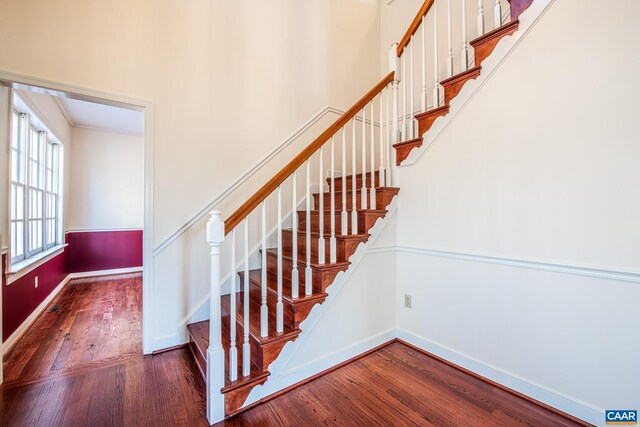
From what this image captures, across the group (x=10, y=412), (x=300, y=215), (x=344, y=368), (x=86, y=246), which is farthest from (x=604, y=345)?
(x=86, y=246)

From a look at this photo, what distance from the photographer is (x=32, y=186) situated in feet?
10.1

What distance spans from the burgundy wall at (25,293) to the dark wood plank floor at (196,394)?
232 millimetres

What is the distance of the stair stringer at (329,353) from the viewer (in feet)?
5.35

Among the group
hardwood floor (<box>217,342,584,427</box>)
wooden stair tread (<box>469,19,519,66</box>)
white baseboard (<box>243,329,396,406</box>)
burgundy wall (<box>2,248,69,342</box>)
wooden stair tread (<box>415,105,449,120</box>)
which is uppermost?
wooden stair tread (<box>469,19,519,66</box>)

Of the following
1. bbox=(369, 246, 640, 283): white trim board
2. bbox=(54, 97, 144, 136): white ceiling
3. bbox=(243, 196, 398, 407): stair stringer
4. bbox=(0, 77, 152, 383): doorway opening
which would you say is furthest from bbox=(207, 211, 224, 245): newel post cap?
bbox=(54, 97, 144, 136): white ceiling

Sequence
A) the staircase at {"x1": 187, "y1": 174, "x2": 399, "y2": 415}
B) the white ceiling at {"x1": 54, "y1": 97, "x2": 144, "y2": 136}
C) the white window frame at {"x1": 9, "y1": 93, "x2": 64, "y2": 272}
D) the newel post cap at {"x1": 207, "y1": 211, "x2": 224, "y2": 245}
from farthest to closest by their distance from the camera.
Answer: the white ceiling at {"x1": 54, "y1": 97, "x2": 144, "y2": 136}, the white window frame at {"x1": 9, "y1": 93, "x2": 64, "y2": 272}, the staircase at {"x1": 187, "y1": 174, "x2": 399, "y2": 415}, the newel post cap at {"x1": 207, "y1": 211, "x2": 224, "y2": 245}

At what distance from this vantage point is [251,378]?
153 centimetres

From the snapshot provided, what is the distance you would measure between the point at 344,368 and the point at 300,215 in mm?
1459

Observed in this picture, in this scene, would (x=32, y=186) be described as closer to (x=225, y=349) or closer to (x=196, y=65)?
(x=196, y=65)

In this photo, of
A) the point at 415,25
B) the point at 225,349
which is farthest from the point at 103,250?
the point at 415,25

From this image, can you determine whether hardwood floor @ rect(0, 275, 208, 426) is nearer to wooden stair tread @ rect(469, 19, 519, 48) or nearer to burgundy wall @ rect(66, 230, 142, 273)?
burgundy wall @ rect(66, 230, 142, 273)

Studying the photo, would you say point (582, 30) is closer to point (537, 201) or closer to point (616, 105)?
point (616, 105)

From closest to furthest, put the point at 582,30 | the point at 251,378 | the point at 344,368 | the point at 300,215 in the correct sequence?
the point at 582,30 → the point at 251,378 → the point at 344,368 → the point at 300,215

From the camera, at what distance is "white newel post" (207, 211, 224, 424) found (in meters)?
1.42
